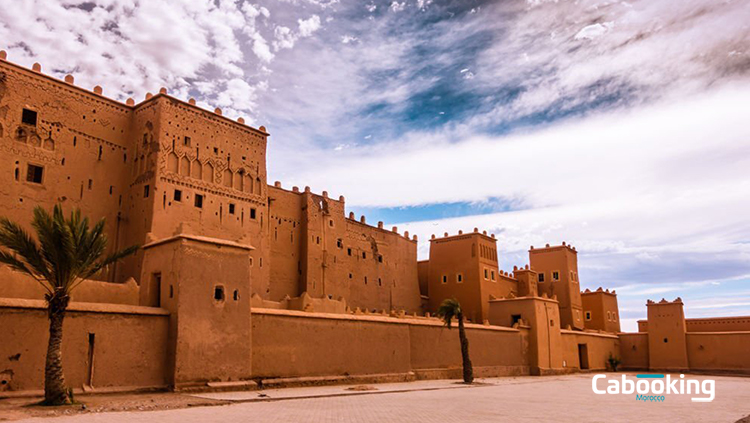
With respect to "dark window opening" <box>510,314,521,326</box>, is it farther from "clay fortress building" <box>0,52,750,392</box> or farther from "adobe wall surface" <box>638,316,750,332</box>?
"adobe wall surface" <box>638,316,750,332</box>

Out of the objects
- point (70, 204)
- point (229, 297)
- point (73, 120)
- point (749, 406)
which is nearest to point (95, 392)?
point (229, 297)

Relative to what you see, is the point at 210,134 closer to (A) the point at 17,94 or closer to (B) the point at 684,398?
(A) the point at 17,94

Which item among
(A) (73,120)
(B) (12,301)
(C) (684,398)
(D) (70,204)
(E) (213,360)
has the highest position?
(A) (73,120)

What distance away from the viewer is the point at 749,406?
57.4 feet

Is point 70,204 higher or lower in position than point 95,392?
higher

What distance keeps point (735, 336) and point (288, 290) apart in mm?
30007

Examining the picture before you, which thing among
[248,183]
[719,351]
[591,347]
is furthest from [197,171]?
[719,351]

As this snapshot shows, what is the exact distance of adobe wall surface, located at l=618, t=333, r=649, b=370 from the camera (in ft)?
149

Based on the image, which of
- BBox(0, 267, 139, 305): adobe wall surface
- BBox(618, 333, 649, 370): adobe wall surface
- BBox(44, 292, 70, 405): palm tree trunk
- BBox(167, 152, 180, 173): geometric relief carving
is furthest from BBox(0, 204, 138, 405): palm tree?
BBox(618, 333, 649, 370): adobe wall surface

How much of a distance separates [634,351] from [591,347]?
5715 millimetres

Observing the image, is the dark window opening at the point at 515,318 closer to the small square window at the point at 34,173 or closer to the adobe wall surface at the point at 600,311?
the adobe wall surface at the point at 600,311

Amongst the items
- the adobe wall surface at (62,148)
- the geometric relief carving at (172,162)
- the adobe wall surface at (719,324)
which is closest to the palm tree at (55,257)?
the adobe wall surface at (62,148)

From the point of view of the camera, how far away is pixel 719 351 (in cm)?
4072

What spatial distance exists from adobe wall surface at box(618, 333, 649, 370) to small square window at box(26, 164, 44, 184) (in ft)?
136
